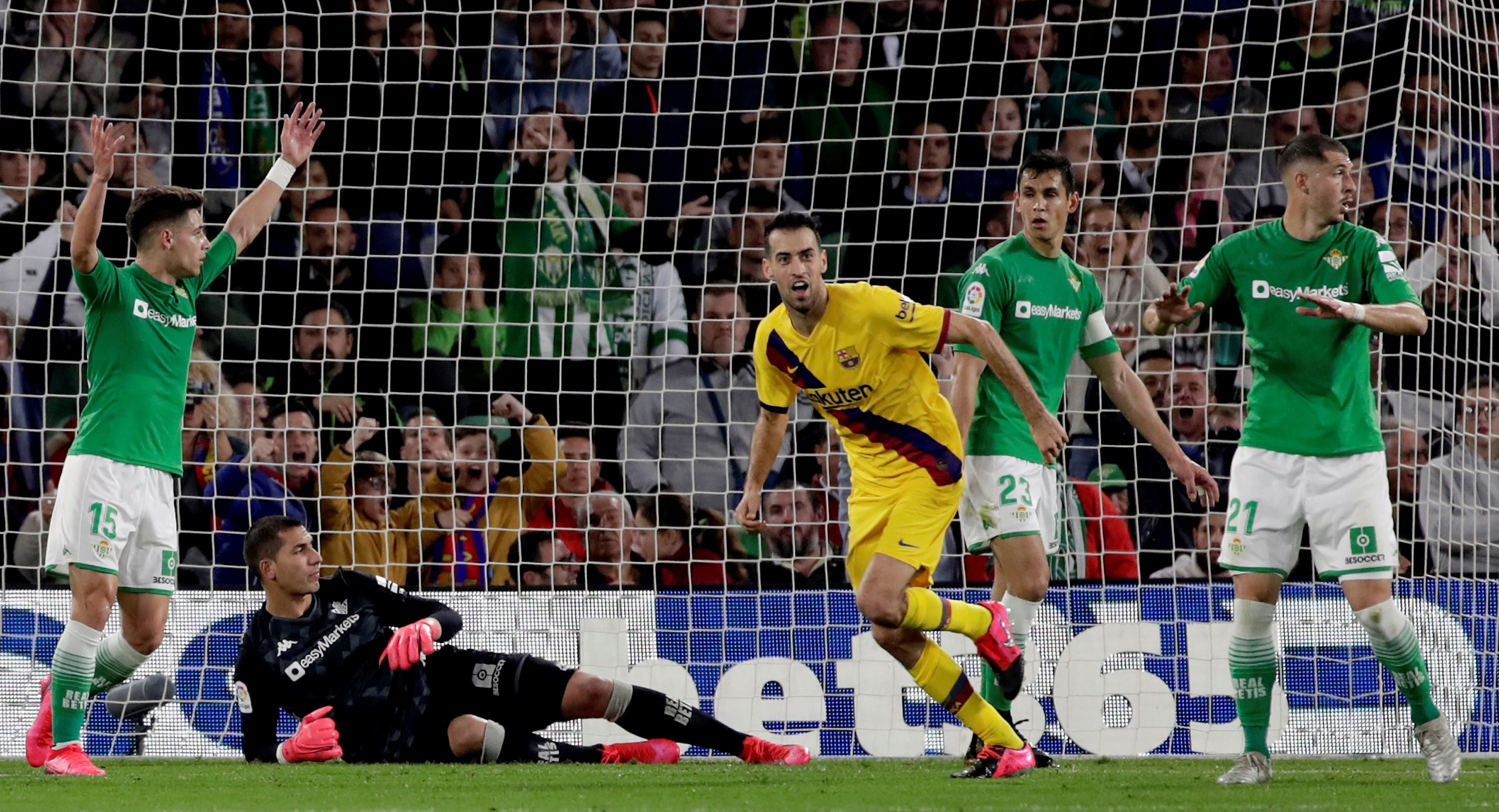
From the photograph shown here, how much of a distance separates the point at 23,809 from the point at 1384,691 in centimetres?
509

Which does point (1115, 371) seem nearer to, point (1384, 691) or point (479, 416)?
point (1384, 691)

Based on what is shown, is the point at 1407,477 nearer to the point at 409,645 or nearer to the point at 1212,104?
the point at 1212,104

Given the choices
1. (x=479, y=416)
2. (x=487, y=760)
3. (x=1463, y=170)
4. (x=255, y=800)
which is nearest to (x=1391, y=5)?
(x=1463, y=170)

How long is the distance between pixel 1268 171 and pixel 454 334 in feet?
15.7

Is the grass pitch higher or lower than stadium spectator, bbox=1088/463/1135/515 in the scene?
lower

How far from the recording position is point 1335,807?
4.20 metres

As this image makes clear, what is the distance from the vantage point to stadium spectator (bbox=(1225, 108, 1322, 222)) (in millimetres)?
8914

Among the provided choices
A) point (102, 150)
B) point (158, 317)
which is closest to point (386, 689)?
point (158, 317)

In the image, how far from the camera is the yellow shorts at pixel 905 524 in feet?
16.3

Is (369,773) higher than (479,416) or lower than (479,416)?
lower

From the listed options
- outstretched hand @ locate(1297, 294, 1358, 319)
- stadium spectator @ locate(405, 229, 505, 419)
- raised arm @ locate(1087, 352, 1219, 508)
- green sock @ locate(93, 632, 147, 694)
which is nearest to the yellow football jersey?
raised arm @ locate(1087, 352, 1219, 508)

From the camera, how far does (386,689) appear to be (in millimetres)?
5898

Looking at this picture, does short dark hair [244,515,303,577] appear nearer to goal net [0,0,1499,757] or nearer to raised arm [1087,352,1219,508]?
goal net [0,0,1499,757]

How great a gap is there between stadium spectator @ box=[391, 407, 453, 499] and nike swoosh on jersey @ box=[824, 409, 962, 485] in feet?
11.8
